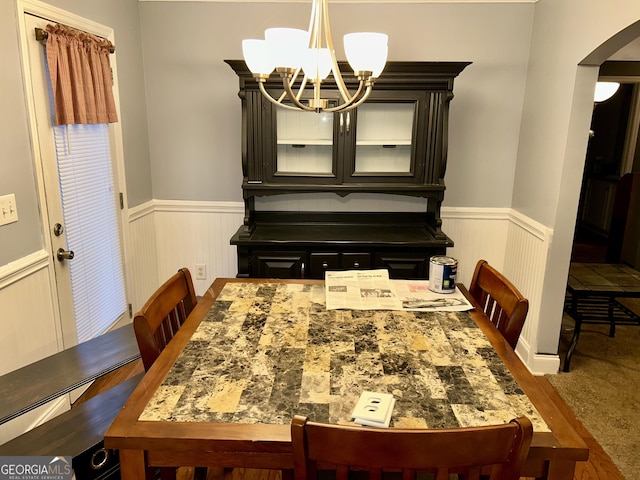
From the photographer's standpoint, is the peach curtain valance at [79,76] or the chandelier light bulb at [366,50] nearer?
the chandelier light bulb at [366,50]

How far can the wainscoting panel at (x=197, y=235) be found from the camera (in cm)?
362

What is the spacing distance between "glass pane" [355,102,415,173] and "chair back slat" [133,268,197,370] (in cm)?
162

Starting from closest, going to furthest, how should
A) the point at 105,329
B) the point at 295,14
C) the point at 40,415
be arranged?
the point at 40,415, the point at 105,329, the point at 295,14

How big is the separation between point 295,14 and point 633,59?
2.56m

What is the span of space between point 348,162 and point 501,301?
159cm

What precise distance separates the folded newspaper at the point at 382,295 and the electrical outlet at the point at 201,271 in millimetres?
1874

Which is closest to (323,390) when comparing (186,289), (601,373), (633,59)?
(186,289)

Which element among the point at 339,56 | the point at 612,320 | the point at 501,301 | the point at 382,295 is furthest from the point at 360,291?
the point at 612,320

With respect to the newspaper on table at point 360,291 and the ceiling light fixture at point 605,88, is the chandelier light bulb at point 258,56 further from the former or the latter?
the ceiling light fixture at point 605,88

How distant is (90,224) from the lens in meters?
2.69

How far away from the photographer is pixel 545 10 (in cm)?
299

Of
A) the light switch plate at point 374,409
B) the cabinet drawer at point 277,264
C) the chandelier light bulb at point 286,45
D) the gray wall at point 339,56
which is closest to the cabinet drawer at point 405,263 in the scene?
the cabinet drawer at point 277,264

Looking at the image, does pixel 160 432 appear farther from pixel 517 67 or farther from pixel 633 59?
pixel 633 59

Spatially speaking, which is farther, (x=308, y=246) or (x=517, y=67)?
(x=517, y=67)
